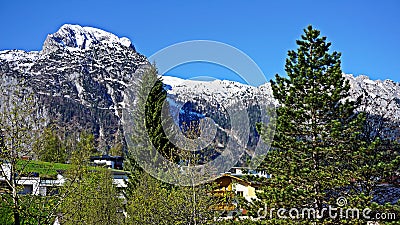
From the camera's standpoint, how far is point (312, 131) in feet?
55.9

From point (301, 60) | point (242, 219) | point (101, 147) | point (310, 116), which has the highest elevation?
point (101, 147)

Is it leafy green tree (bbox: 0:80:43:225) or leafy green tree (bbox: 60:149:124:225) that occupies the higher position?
A: leafy green tree (bbox: 0:80:43:225)

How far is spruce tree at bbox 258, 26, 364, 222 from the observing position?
16438 mm

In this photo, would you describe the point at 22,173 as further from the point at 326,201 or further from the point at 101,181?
the point at 326,201

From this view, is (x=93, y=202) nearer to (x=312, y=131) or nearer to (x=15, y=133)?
(x=15, y=133)

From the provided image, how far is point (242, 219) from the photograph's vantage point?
60.2 ft

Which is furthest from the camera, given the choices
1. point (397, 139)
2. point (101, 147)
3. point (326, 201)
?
point (101, 147)

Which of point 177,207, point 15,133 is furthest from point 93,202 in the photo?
point 15,133

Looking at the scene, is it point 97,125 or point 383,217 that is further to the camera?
point 97,125

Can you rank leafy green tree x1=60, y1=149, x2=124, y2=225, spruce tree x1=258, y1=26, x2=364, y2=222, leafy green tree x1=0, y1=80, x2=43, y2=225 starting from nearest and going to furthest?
leafy green tree x1=0, y1=80, x2=43, y2=225, leafy green tree x1=60, y1=149, x2=124, y2=225, spruce tree x1=258, y1=26, x2=364, y2=222

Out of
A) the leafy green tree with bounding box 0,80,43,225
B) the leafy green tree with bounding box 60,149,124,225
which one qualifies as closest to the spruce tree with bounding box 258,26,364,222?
the leafy green tree with bounding box 60,149,124,225

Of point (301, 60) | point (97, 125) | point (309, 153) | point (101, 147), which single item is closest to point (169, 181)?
point (309, 153)

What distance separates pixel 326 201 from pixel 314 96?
3.79 meters

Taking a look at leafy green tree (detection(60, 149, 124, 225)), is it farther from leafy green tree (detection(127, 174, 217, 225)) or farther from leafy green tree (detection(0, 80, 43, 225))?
leafy green tree (detection(0, 80, 43, 225))
